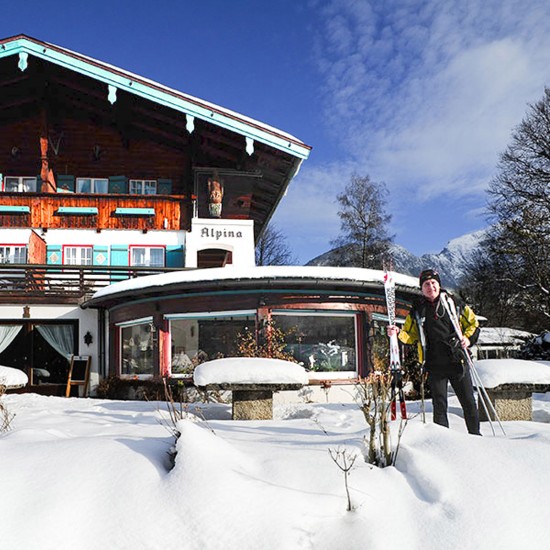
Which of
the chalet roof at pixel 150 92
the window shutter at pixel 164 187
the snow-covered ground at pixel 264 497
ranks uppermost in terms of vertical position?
the chalet roof at pixel 150 92

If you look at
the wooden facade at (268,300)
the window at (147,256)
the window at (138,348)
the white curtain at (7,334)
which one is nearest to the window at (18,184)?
the window at (147,256)

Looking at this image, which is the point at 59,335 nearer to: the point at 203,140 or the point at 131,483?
the point at 203,140

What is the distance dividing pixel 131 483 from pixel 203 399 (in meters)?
7.40

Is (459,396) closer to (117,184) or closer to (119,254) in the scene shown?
(119,254)

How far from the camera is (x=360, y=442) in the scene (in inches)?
138

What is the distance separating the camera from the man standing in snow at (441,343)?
4.82m

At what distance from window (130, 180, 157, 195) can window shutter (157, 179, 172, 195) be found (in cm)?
17

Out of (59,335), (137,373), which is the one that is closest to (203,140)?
(59,335)

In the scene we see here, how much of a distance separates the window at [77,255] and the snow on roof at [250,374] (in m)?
12.6

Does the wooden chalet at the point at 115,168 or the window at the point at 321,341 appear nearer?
the window at the point at 321,341

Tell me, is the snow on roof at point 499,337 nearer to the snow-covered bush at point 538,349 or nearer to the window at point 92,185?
the snow-covered bush at point 538,349

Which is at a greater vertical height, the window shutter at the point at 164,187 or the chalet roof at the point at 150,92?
the chalet roof at the point at 150,92

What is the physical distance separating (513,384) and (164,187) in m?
15.3

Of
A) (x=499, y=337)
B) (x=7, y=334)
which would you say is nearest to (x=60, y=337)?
(x=7, y=334)
